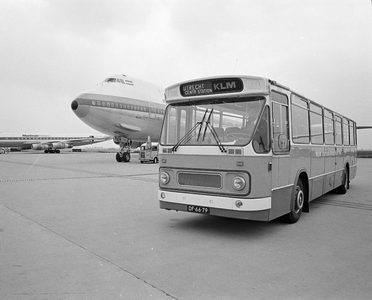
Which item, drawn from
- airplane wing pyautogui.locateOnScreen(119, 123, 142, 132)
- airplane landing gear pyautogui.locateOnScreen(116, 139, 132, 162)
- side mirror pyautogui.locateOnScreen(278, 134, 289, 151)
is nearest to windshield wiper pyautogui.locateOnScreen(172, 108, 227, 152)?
side mirror pyautogui.locateOnScreen(278, 134, 289, 151)

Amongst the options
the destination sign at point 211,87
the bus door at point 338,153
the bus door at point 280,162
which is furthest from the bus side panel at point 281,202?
the bus door at point 338,153

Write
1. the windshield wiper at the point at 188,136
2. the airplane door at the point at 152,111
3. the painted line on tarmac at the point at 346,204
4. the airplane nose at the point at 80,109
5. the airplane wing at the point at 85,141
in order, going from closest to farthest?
1. the windshield wiper at the point at 188,136
2. the painted line on tarmac at the point at 346,204
3. the airplane nose at the point at 80,109
4. the airplane door at the point at 152,111
5. the airplane wing at the point at 85,141

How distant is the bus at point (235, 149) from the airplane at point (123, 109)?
1695 cm

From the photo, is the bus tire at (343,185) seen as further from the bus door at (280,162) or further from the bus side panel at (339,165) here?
the bus door at (280,162)

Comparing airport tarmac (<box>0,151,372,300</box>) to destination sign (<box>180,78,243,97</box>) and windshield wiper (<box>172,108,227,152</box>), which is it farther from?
destination sign (<box>180,78,243,97</box>)

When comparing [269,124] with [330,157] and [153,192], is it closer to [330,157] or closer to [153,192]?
[330,157]

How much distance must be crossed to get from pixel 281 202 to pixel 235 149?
140 centimetres

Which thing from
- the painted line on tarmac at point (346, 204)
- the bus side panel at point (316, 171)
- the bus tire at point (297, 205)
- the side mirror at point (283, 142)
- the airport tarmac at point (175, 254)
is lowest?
the painted line on tarmac at point (346, 204)

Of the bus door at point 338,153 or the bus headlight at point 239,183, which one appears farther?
the bus door at point 338,153

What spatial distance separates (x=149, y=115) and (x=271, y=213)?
20.6m

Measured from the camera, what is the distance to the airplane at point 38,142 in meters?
54.6

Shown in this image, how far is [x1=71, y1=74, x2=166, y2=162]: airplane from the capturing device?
22562 millimetres

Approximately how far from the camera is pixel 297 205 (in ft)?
22.4

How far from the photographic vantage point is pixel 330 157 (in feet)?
30.2
